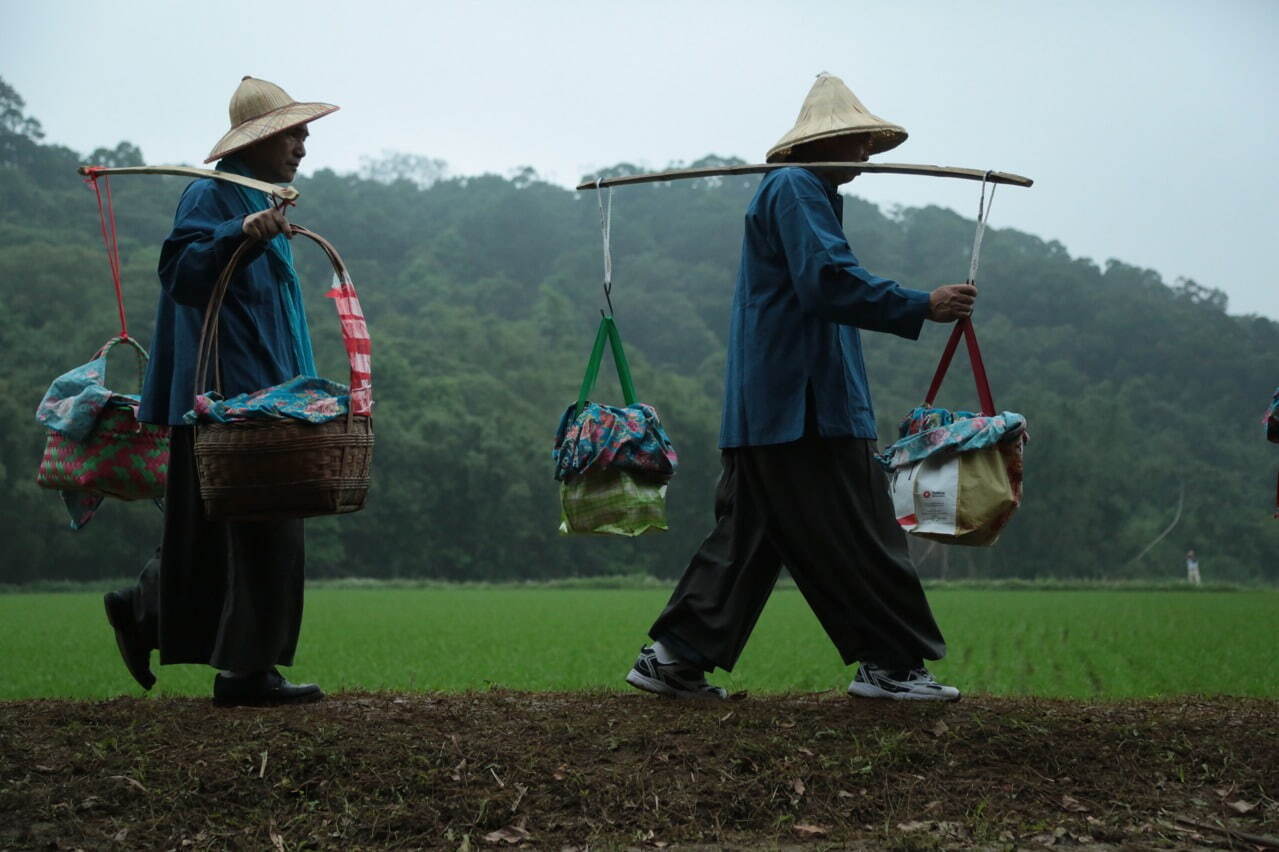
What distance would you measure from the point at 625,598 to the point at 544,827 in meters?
22.9

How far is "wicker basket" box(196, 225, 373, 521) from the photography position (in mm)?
3766

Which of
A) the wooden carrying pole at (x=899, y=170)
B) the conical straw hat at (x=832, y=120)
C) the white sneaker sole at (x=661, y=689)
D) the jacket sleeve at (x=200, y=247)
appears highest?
the conical straw hat at (x=832, y=120)

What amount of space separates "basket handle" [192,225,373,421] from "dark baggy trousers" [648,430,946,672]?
1207 millimetres

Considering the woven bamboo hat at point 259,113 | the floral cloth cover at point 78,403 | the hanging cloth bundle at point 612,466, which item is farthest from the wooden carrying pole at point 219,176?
the hanging cloth bundle at point 612,466

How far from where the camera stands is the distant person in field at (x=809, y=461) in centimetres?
412

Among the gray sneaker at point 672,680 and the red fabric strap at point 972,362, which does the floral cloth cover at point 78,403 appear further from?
the red fabric strap at point 972,362

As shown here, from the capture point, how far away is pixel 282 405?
3.81m

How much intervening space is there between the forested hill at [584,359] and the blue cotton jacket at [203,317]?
3090cm

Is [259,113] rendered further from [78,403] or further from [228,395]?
[78,403]

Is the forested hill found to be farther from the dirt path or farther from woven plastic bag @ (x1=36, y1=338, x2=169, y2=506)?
the dirt path

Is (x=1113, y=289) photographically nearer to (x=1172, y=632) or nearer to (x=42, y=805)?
(x=1172, y=632)

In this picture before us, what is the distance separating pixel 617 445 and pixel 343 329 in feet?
3.45

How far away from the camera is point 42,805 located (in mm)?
3430

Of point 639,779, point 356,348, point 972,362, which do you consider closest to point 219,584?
point 356,348
